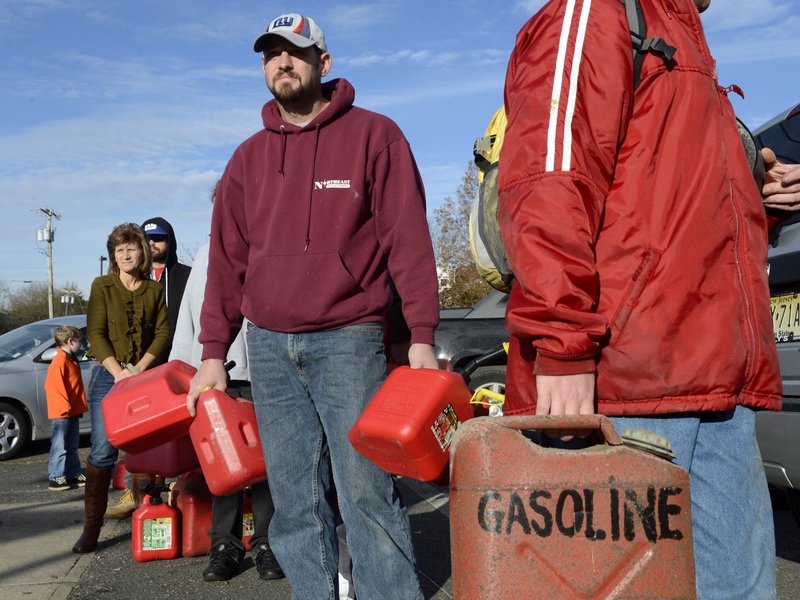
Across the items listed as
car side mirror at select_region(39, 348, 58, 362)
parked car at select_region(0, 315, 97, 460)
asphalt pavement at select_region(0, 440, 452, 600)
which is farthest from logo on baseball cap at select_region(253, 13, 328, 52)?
car side mirror at select_region(39, 348, 58, 362)

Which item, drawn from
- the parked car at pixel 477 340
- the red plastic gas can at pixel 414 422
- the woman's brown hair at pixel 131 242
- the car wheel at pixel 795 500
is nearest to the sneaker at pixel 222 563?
the woman's brown hair at pixel 131 242

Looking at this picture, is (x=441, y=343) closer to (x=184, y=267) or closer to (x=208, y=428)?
(x=184, y=267)

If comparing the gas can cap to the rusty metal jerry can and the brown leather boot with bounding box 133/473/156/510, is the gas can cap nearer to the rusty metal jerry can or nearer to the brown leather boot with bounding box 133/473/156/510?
the rusty metal jerry can

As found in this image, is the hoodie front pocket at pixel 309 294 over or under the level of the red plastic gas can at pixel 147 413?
over

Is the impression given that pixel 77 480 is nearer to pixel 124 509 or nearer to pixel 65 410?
pixel 65 410

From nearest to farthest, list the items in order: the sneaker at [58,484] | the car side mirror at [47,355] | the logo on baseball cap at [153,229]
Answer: the logo on baseball cap at [153,229] → the sneaker at [58,484] → the car side mirror at [47,355]

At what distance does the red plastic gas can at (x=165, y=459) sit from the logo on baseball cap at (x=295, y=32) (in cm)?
214

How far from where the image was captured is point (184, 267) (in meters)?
5.84

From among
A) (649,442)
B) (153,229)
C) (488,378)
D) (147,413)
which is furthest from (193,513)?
(488,378)

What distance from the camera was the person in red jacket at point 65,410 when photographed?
729 centimetres

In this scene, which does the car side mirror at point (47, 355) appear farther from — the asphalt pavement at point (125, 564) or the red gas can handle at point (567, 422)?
the red gas can handle at point (567, 422)

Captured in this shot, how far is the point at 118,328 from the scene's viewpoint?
5.25 metres

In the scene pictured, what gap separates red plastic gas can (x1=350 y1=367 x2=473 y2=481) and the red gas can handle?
695mm

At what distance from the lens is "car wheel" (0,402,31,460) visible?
30.7 feet
